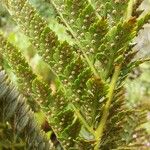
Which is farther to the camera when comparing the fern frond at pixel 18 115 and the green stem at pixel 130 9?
the green stem at pixel 130 9

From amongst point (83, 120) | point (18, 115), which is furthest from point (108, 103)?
point (18, 115)

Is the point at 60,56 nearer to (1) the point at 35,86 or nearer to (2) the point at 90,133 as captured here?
(1) the point at 35,86

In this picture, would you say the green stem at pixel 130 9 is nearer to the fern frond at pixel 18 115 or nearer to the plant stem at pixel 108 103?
the plant stem at pixel 108 103

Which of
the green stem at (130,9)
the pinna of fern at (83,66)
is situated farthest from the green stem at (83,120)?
the green stem at (130,9)

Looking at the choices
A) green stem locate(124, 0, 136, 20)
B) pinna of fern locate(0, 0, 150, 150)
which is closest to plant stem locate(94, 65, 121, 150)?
pinna of fern locate(0, 0, 150, 150)

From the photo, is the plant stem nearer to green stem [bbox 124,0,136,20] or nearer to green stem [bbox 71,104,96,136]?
green stem [bbox 71,104,96,136]

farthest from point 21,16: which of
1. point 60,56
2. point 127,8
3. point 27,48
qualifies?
point 27,48

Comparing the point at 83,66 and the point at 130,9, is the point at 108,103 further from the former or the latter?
the point at 130,9
